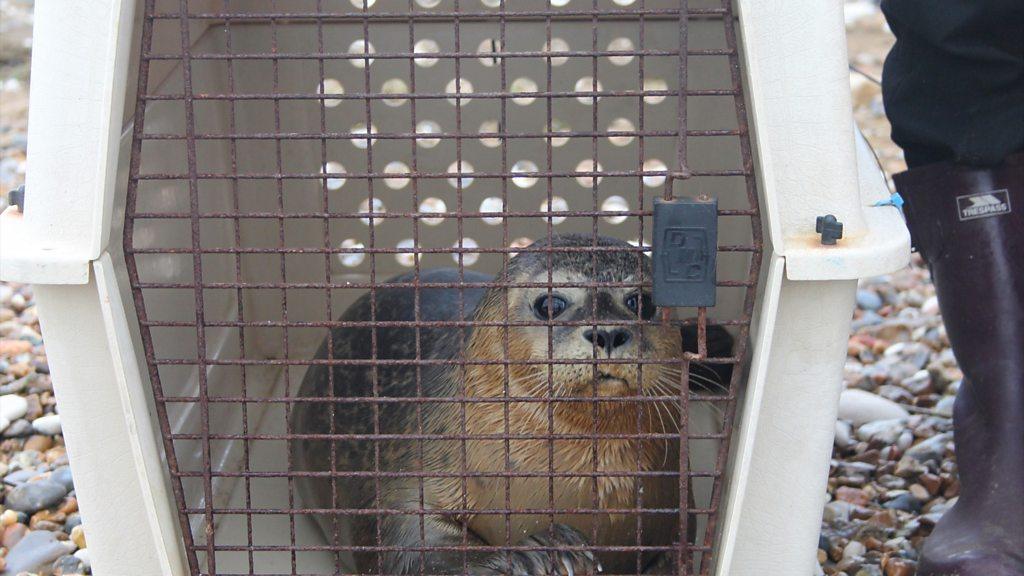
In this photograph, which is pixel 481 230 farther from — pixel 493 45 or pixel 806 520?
pixel 806 520

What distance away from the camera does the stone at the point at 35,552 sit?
2.76 meters

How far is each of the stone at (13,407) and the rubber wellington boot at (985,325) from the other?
2.38m

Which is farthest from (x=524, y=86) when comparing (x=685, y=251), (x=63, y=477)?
(x=685, y=251)

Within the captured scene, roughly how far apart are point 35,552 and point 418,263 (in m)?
1.31

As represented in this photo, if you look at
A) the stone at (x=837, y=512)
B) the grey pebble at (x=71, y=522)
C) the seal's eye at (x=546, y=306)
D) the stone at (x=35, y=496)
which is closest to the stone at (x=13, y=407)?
the stone at (x=35, y=496)

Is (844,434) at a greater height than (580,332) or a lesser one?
lesser

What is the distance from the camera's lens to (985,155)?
260cm

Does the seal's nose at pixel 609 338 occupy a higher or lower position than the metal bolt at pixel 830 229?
lower

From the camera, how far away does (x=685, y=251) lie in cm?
197

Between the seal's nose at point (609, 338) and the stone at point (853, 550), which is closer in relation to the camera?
the seal's nose at point (609, 338)

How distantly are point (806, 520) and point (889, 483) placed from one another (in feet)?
3.44

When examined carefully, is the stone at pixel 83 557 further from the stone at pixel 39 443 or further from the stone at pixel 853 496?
the stone at pixel 853 496

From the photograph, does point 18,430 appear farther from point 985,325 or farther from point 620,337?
point 985,325

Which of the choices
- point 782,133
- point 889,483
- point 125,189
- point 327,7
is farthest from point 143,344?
point 889,483
